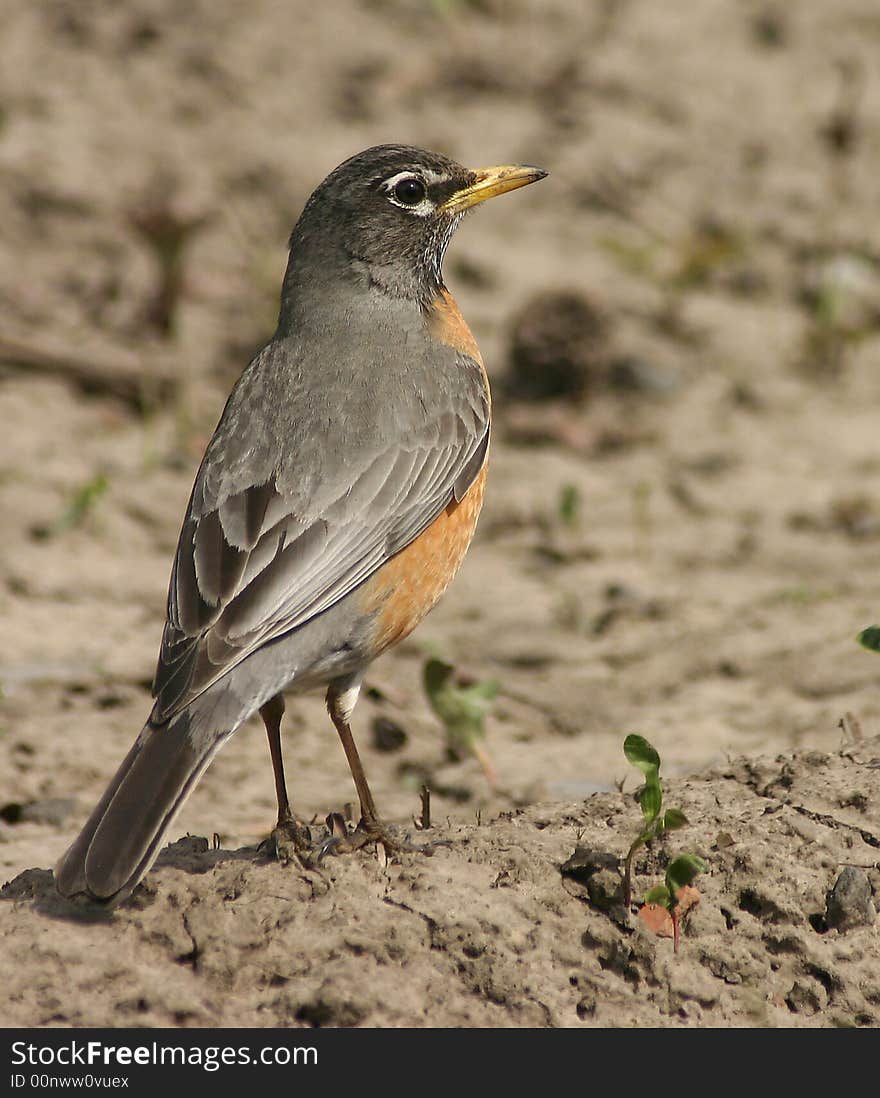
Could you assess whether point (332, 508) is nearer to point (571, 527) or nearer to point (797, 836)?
point (797, 836)

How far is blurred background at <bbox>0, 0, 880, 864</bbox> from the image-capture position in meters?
6.92

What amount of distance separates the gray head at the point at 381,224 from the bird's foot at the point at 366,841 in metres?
2.37

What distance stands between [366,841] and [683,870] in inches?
40.4

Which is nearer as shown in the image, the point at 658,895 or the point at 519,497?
the point at 658,895

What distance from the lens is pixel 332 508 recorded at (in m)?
5.35

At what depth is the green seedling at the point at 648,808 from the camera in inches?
179

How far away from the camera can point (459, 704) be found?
20.6ft

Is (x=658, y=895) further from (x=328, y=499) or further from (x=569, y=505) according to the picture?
(x=569, y=505)

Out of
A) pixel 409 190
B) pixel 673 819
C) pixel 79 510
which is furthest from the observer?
pixel 79 510

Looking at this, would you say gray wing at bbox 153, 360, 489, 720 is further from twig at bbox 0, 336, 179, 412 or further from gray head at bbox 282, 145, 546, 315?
twig at bbox 0, 336, 179, 412

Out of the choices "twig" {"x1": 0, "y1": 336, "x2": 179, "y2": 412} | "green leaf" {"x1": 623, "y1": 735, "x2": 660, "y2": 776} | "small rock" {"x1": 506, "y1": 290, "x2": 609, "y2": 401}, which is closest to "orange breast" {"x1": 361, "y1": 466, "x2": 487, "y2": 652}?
"green leaf" {"x1": 623, "y1": 735, "x2": 660, "y2": 776}

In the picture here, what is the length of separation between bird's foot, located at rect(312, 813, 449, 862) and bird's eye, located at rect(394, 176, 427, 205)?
2.78 meters

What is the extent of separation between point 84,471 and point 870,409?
15.4 ft

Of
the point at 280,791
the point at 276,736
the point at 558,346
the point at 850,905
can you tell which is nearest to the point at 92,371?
the point at 558,346
